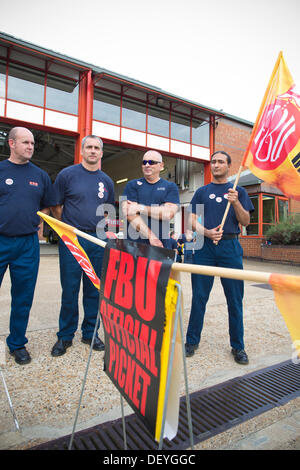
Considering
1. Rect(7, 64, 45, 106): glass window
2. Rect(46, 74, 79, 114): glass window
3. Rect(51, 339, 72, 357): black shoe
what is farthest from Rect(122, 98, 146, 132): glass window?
Rect(51, 339, 72, 357): black shoe

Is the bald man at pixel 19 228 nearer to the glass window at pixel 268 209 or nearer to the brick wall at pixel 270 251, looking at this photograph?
the brick wall at pixel 270 251

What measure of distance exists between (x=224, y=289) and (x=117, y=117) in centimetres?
1390

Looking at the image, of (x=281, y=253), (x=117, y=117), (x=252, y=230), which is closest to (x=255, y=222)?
(x=252, y=230)

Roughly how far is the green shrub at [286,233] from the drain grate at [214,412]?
10695 millimetres

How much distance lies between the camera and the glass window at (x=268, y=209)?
15047 millimetres

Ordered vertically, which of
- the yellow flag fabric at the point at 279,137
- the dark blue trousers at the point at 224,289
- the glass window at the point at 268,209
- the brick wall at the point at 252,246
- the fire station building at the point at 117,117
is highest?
the fire station building at the point at 117,117

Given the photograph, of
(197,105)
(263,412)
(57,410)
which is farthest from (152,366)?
Answer: (197,105)

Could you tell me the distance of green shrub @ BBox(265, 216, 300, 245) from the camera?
481 inches

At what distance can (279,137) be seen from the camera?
93.9 inches

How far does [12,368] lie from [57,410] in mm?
825

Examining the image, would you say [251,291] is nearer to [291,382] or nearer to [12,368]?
[291,382]

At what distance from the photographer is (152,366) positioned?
117cm

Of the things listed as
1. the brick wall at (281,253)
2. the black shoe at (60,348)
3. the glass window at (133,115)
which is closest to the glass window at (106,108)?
the glass window at (133,115)
